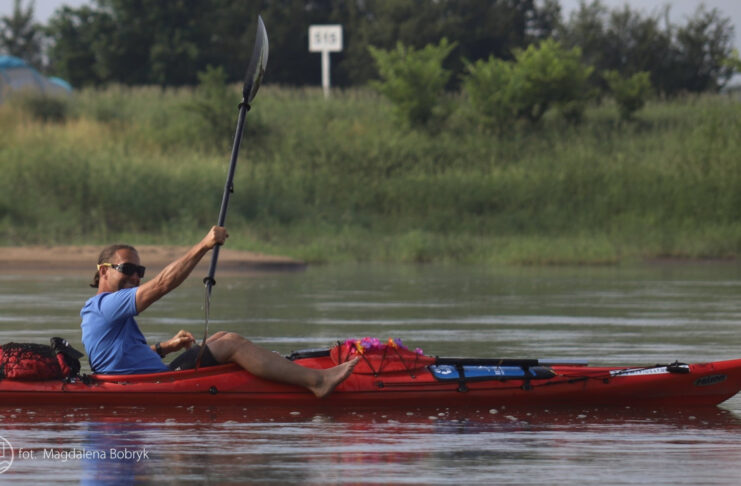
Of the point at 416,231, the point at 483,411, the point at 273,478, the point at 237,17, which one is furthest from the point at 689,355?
the point at 237,17

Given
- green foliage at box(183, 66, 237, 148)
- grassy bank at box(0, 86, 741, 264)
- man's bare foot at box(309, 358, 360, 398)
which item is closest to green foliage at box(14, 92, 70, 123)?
grassy bank at box(0, 86, 741, 264)

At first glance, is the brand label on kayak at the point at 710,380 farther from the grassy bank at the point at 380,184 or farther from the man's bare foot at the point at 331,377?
the grassy bank at the point at 380,184

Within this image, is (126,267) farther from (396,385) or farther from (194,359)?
(396,385)

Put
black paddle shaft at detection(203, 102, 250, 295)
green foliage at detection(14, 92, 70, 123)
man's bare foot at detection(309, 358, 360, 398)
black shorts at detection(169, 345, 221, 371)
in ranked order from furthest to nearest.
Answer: green foliage at detection(14, 92, 70, 123)
black paddle shaft at detection(203, 102, 250, 295)
black shorts at detection(169, 345, 221, 371)
man's bare foot at detection(309, 358, 360, 398)

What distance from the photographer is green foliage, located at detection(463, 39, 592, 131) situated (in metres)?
43.3

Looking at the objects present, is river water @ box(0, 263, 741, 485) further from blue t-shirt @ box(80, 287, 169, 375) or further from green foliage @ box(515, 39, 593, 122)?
green foliage @ box(515, 39, 593, 122)

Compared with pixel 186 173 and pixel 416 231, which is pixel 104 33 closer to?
pixel 186 173

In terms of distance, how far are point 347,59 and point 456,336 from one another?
151 ft

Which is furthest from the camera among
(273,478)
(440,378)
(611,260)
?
(611,260)

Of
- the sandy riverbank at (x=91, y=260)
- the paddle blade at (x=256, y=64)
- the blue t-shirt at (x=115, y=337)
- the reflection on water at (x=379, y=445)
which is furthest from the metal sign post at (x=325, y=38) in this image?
the reflection on water at (x=379, y=445)

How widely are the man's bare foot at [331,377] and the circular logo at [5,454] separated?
208cm

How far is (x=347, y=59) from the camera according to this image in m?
60.5

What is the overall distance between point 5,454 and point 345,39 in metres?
53.8

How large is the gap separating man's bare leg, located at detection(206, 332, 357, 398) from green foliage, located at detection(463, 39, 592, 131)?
112 ft
